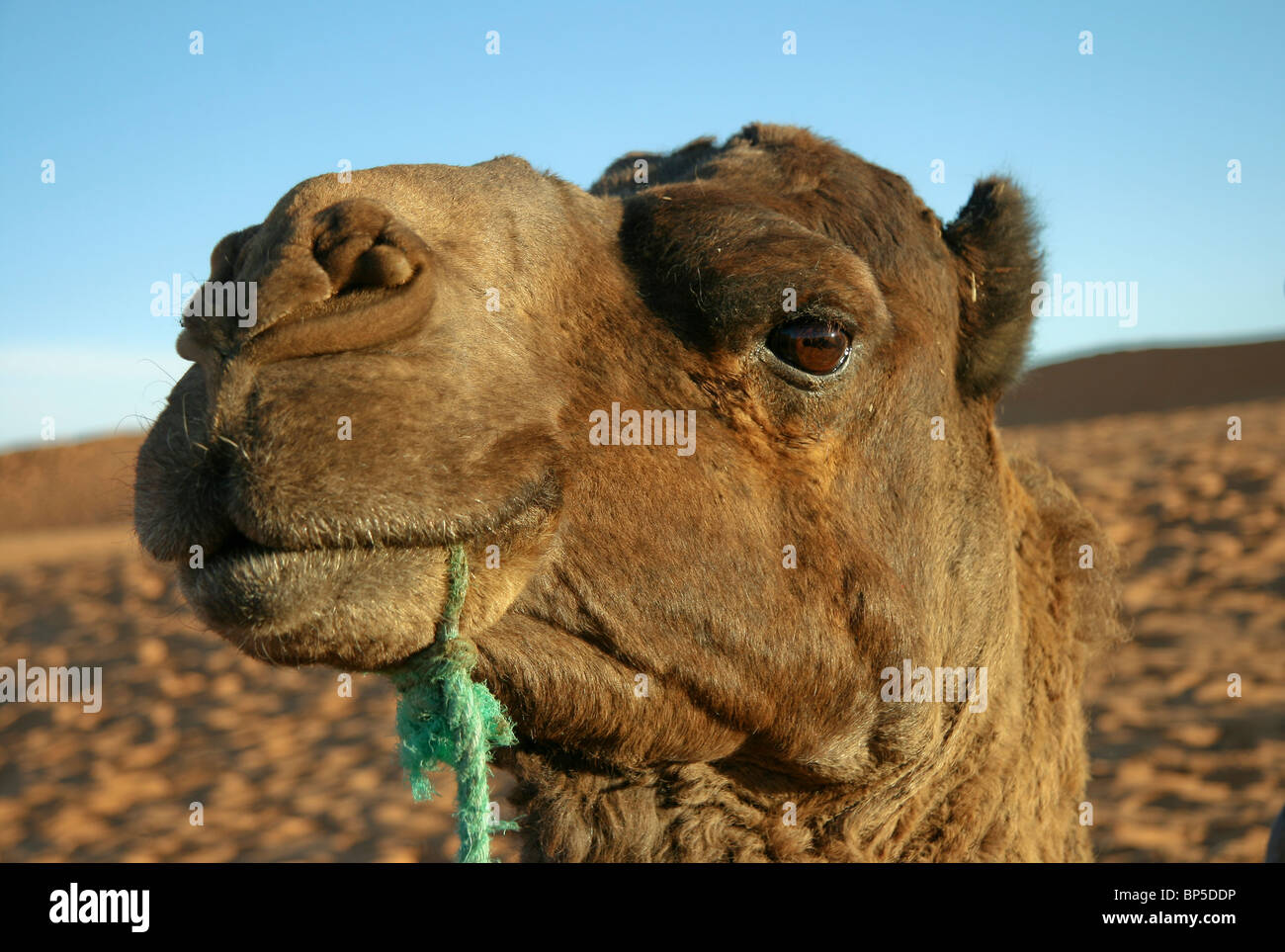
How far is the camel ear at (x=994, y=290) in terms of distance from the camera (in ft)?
10.4

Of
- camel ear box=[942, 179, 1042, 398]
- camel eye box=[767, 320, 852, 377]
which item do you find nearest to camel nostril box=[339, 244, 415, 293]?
camel eye box=[767, 320, 852, 377]

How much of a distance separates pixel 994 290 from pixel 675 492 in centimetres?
129

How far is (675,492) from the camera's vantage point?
246 cm

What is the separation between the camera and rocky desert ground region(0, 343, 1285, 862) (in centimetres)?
719

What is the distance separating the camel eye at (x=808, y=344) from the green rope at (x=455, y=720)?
92 cm

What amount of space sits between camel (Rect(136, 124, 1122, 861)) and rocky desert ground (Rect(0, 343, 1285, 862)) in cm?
72
